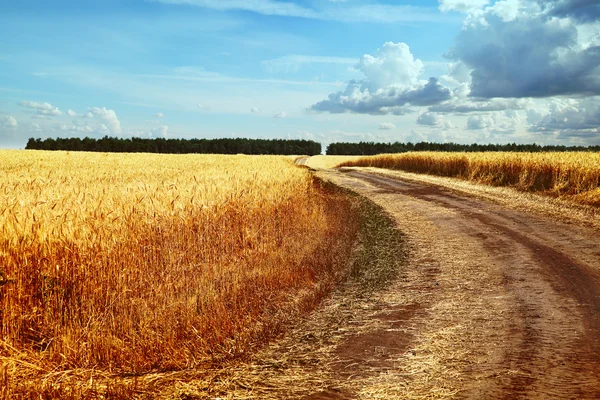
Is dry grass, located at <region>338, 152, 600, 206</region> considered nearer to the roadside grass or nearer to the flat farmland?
the flat farmland

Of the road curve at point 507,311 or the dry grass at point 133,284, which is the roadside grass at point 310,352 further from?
the road curve at point 507,311

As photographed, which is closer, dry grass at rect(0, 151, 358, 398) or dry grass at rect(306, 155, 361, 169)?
dry grass at rect(0, 151, 358, 398)

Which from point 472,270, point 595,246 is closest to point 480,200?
point 595,246

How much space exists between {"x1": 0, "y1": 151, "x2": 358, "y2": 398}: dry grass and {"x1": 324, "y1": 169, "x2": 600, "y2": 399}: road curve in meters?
2.25

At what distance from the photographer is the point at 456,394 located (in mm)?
4840

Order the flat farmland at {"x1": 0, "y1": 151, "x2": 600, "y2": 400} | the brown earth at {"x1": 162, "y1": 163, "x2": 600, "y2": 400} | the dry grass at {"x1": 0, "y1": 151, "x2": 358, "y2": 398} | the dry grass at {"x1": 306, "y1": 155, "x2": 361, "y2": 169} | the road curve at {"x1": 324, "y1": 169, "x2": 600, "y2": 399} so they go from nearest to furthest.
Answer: the brown earth at {"x1": 162, "y1": 163, "x2": 600, "y2": 400} → the road curve at {"x1": 324, "y1": 169, "x2": 600, "y2": 399} → the flat farmland at {"x1": 0, "y1": 151, "x2": 600, "y2": 400} → the dry grass at {"x1": 0, "y1": 151, "x2": 358, "y2": 398} → the dry grass at {"x1": 306, "y1": 155, "x2": 361, "y2": 169}

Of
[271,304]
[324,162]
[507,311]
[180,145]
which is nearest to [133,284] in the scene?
[271,304]

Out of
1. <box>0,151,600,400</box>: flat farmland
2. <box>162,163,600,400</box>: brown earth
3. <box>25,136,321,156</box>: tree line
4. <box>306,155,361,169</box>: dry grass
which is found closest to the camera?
<box>162,163,600,400</box>: brown earth

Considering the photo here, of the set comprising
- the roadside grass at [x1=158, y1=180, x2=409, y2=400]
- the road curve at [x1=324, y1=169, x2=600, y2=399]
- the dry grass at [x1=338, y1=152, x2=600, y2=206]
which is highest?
the dry grass at [x1=338, y1=152, x2=600, y2=206]

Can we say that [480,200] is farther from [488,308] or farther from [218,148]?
[218,148]

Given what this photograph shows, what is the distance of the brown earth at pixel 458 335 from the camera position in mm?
5047

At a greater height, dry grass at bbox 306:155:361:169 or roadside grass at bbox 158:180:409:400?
dry grass at bbox 306:155:361:169

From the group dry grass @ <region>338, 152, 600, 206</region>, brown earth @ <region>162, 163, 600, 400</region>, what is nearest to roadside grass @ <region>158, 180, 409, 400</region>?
brown earth @ <region>162, 163, 600, 400</region>

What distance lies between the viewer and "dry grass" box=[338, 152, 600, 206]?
67.1 feet
